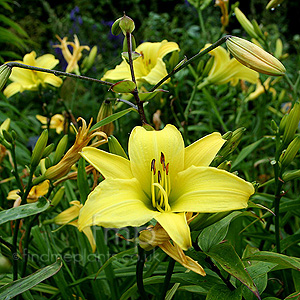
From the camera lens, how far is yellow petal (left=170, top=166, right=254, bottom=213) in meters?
0.53

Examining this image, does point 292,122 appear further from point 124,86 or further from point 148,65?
point 148,65

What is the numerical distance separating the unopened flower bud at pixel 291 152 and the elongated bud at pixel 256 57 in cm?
19

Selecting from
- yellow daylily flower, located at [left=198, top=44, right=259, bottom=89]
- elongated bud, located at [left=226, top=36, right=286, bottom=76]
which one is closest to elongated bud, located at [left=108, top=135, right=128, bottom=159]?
elongated bud, located at [left=226, top=36, right=286, bottom=76]

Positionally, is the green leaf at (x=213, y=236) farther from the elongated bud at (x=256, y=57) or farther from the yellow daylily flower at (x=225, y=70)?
the yellow daylily flower at (x=225, y=70)

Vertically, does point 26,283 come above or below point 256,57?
below

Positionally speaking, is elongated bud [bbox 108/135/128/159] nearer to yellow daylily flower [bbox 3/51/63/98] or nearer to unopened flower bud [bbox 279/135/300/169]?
unopened flower bud [bbox 279/135/300/169]

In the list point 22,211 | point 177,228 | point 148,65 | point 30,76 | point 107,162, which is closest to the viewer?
point 177,228

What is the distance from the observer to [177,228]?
500 mm

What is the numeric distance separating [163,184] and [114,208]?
147 mm

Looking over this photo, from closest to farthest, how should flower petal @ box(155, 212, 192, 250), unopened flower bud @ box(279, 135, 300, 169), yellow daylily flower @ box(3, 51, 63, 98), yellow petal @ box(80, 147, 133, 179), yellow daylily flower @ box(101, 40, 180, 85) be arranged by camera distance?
flower petal @ box(155, 212, 192, 250)
yellow petal @ box(80, 147, 133, 179)
unopened flower bud @ box(279, 135, 300, 169)
yellow daylily flower @ box(101, 40, 180, 85)
yellow daylily flower @ box(3, 51, 63, 98)

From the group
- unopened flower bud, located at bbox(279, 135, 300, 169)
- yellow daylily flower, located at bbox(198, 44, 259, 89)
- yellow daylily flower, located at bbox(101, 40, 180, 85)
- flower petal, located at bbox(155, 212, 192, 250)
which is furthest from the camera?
yellow daylily flower, located at bbox(198, 44, 259, 89)

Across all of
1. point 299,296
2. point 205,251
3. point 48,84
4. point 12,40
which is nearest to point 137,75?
point 48,84

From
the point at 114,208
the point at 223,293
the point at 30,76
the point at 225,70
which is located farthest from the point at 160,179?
the point at 30,76

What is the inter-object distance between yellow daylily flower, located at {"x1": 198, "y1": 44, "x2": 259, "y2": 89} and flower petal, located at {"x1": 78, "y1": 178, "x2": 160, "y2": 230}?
754 millimetres
